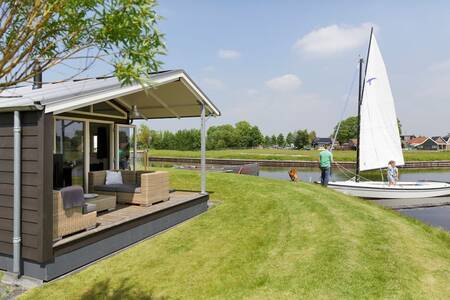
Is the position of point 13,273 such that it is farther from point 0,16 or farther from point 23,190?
point 0,16

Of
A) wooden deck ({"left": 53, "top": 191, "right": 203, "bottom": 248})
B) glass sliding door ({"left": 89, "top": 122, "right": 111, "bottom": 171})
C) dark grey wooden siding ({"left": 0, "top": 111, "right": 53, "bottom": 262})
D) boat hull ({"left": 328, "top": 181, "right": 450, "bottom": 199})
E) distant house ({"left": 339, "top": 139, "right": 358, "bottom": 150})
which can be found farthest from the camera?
distant house ({"left": 339, "top": 139, "right": 358, "bottom": 150})

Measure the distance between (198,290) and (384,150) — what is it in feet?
54.9

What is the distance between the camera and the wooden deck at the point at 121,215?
5434mm

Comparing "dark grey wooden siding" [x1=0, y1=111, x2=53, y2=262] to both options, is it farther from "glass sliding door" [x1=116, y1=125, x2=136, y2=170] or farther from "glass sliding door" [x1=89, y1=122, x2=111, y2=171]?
"glass sliding door" [x1=116, y1=125, x2=136, y2=170]

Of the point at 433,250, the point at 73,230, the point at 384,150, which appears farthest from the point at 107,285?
the point at 384,150

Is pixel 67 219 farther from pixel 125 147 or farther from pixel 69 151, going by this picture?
pixel 125 147

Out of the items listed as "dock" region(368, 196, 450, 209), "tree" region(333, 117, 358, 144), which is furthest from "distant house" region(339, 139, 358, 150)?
"dock" region(368, 196, 450, 209)

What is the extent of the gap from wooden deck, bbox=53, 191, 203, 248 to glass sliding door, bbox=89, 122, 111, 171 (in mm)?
2238

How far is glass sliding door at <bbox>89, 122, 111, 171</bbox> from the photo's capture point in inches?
367

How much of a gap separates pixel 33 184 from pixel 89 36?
332cm

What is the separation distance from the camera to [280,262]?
5.48 m

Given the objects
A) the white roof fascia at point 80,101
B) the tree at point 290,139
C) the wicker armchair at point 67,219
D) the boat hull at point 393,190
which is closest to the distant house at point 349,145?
the tree at point 290,139

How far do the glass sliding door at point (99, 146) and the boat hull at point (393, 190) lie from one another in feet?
42.6

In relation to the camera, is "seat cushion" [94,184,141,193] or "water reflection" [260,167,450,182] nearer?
"seat cushion" [94,184,141,193]
